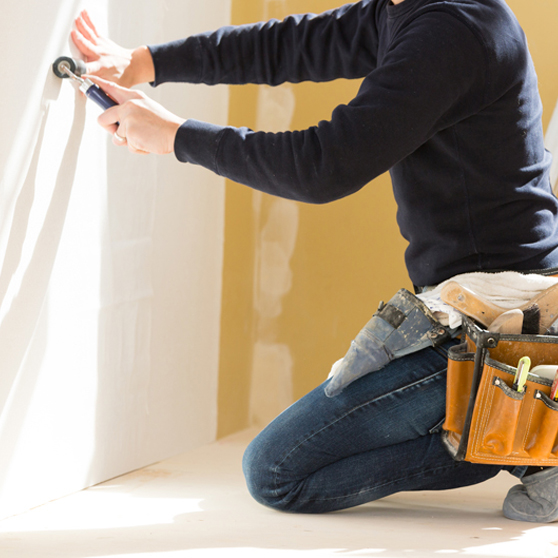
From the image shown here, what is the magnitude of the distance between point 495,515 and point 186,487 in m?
0.64

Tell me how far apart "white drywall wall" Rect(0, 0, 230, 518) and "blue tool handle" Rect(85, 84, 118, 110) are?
66mm

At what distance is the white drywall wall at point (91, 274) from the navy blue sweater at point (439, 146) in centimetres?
28

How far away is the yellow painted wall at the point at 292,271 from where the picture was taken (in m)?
2.13

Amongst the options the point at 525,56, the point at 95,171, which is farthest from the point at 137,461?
the point at 525,56

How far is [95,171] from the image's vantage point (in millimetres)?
1418

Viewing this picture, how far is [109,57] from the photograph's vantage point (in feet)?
4.49

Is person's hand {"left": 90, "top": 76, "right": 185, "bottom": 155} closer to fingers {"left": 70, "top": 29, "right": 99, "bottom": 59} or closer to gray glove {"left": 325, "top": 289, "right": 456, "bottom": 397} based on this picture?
fingers {"left": 70, "top": 29, "right": 99, "bottom": 59}

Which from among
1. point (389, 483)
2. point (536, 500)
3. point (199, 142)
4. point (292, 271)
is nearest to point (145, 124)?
point (199, 142)

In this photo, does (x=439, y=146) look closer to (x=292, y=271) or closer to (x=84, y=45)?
(x=84, y=45)

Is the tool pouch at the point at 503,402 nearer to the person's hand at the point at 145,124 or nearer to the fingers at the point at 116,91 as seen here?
the person's hand at the point at 145,124

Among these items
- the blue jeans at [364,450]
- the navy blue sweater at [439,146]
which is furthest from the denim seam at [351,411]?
the navy blue sweater at [439,146]

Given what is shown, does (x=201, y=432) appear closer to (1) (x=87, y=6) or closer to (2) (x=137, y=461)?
(2) (x=137, y=461)

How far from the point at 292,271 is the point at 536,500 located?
116 centimetres

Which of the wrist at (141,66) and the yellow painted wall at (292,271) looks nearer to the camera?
the wrist at (141,66)
